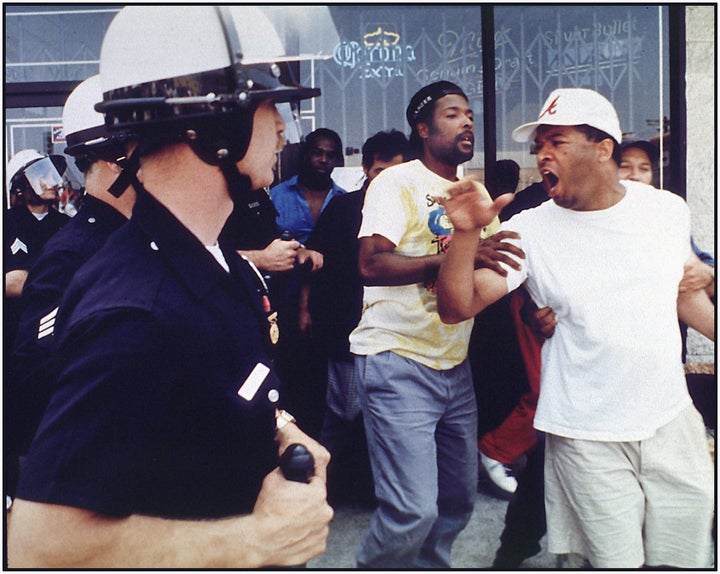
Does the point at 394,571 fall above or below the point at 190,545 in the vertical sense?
below

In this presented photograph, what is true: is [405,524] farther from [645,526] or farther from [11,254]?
[11,254]

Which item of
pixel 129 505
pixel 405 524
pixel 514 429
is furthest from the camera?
pixel 514 429

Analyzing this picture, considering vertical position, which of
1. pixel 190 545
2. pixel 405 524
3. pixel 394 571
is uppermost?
pixel 190 545

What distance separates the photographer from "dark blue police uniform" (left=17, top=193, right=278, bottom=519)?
1.53m

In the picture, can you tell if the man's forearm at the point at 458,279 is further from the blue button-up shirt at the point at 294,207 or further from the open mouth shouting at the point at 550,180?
the blue button-up shirt at the point at 294,207

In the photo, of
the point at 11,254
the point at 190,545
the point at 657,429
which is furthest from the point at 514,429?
the point at 11,254

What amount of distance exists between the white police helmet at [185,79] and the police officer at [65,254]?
23.4 inches

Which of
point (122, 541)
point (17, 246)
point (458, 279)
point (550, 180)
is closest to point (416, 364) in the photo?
point (458, 279)

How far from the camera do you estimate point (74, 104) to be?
317 cm

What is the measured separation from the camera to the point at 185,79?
6.39 ft

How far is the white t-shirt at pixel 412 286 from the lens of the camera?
11.1ft

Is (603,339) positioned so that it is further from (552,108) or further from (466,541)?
(466,541)

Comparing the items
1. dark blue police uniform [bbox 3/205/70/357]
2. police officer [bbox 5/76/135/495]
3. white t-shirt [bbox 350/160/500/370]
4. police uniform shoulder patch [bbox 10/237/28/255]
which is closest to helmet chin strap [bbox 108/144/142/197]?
police officer [bbox 5/76/135/495]

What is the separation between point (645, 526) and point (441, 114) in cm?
207
